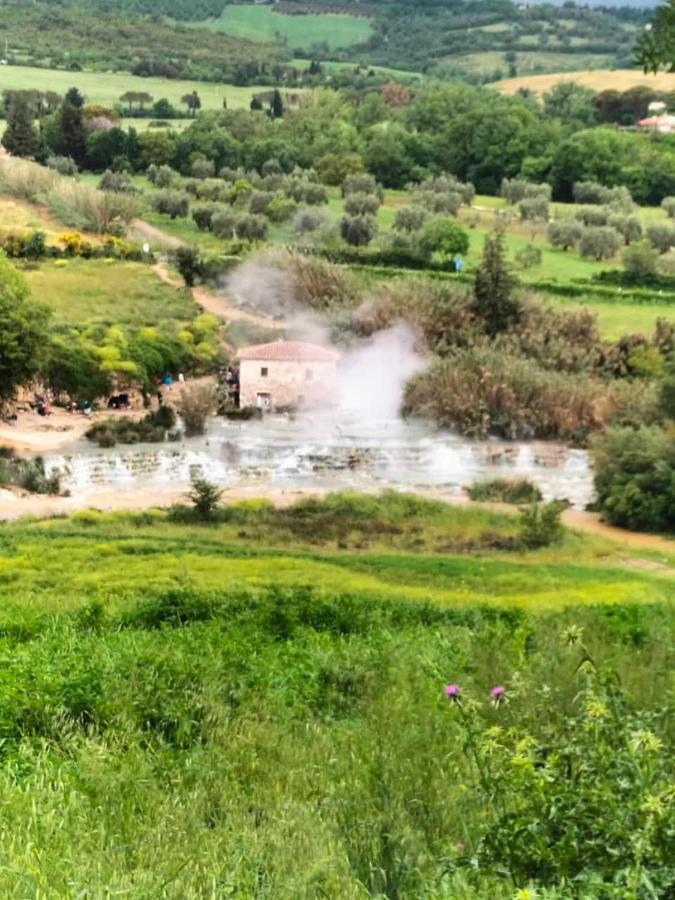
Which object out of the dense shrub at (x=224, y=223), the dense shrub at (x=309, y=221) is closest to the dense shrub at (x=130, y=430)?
the dense shrub at (x=224, y=223)

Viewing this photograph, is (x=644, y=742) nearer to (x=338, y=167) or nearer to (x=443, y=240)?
(x=443, y=240)

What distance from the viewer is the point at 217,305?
15.1 m

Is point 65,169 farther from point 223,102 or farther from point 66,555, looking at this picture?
point 66,555

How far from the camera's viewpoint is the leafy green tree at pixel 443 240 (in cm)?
1645

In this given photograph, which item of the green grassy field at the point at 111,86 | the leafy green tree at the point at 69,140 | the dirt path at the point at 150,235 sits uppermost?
the green grassy field at the point at 111,86

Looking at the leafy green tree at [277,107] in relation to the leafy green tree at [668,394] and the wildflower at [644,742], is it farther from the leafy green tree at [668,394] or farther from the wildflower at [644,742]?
the wildflower at [644,742]

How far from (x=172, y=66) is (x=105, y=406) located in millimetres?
12225

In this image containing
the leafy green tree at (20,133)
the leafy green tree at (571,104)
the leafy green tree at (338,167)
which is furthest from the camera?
the leafy green tree at (571,104)

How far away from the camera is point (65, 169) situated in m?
19.0

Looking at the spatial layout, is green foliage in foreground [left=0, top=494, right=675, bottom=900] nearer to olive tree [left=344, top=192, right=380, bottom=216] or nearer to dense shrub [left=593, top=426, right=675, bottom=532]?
dense shrub [left=593, top=426, right=675, bottom=532]

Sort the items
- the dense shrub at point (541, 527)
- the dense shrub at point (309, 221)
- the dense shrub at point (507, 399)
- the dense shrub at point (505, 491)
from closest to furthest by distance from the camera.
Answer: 1. the dense shrub at point (541, 527)
2. the dense shrub at point (505, 491)
3. the dense shrub at point (507, 399)
4. the dense shrub at point (309, 221)

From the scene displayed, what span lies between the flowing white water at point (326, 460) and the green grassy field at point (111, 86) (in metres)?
10.9

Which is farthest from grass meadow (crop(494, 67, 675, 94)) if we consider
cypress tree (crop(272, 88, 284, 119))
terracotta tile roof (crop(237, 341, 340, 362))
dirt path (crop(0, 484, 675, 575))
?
dirt path (crop(0, 484, 675, 575))

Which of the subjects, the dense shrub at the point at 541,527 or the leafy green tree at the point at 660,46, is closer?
the leafy green tree at the point at 660,46
